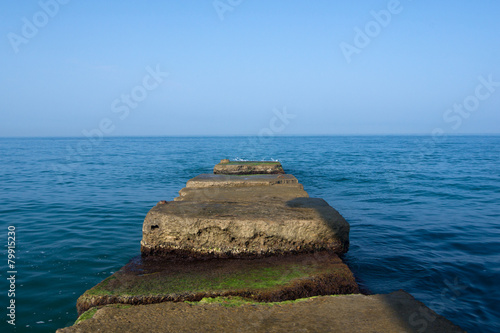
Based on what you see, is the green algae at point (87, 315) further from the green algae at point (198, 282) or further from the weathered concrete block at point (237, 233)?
the weathered concrete block at point (237, 233)

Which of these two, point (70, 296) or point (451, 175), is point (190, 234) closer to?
point (70, 296)

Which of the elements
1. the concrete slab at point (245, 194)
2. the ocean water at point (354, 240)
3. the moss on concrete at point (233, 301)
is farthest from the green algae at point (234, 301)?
the concrete slab at point (245, 194)

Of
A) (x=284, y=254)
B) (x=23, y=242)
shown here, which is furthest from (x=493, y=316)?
(x=23, y=242)

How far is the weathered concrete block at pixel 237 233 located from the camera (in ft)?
11.6

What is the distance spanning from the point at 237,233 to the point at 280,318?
1334mm

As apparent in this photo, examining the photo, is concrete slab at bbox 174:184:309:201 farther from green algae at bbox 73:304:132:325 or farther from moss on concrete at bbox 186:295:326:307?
green algae at bbox 73:304:132:325

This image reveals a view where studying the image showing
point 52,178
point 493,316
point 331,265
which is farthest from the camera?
point 52,178

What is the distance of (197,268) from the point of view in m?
3.18

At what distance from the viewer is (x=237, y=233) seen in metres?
3.55

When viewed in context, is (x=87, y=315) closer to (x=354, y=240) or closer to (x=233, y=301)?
(x=233, y=301)

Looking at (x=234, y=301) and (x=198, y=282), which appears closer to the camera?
(x=234, y=301)

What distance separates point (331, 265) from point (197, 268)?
120cm

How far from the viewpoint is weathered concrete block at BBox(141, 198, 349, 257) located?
140 inches

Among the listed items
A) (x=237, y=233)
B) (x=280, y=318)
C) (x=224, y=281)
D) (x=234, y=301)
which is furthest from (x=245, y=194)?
(x=280, y=318)
